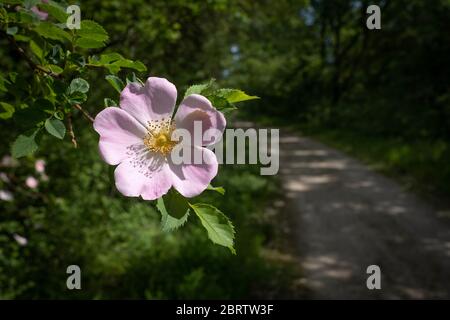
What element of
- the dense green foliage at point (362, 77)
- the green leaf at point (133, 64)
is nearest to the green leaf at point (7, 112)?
the green leaf at point (133, 64)

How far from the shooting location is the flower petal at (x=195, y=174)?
3.00 feet

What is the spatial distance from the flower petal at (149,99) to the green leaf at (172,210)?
0.17m

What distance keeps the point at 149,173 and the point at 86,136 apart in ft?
14.5

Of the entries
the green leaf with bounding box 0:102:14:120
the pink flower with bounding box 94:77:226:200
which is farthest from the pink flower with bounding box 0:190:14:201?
the pink flower with bounding box 94:77:226:200

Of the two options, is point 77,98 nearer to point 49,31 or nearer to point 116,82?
point 116,82

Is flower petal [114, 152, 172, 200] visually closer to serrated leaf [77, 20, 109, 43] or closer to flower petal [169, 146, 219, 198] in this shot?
flower petal [169, 146, 219, 198]

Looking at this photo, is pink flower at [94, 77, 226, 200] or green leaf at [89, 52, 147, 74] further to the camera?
green leaf at [89, 52, 147, 74]

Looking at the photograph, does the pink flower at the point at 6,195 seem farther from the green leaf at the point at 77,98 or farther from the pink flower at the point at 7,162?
the green leaf at the point at 77,98

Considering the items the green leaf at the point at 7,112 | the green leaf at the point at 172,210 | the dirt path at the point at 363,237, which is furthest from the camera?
the dirt path at the point at 363,237

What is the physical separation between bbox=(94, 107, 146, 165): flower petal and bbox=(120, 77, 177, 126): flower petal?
0.02 meters

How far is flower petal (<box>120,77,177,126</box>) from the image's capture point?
3.13 ft

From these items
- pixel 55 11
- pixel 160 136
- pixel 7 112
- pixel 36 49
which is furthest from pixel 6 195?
pixel 160 136
